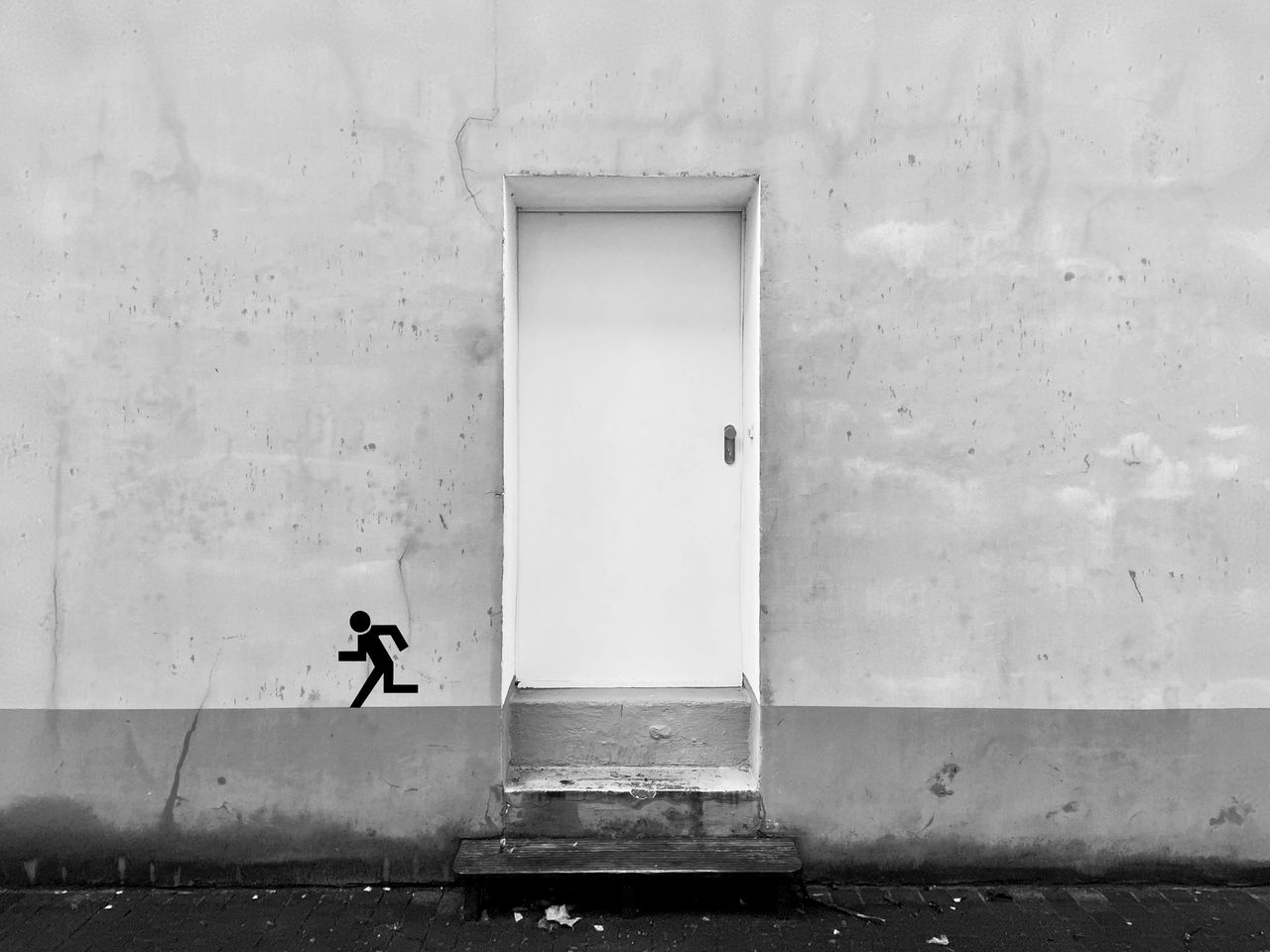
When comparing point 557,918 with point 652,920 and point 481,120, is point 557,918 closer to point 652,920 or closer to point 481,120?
point 652,920

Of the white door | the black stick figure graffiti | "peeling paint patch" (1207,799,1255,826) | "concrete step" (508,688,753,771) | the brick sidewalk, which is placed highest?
the white door

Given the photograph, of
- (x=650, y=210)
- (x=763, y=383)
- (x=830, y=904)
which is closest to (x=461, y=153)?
(x=650, y=210)

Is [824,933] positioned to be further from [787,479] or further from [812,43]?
[812,43]

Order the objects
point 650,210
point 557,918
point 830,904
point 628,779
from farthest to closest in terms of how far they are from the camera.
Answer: point 650,210 < point 628,779 < point 830,904 < point 557,918

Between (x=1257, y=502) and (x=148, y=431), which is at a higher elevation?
(x=148, y=431)

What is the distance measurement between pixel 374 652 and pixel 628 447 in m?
1.37

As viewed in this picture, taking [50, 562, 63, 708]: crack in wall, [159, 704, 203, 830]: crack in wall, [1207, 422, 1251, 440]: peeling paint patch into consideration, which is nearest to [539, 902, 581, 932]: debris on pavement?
[159, 704, 203, 830]: crack in wall

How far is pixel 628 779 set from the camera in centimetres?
347

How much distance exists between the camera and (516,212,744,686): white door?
368cm

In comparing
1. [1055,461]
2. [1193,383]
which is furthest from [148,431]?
[1193,383]

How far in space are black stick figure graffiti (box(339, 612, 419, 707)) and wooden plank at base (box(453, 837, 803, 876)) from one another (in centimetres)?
69

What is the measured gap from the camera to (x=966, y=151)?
3373 millimetres

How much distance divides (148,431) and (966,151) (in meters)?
3.52

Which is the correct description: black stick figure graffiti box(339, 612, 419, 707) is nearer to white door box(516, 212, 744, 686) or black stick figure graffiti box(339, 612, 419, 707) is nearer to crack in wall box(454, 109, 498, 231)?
white door box(516, 212, 744, 686)
